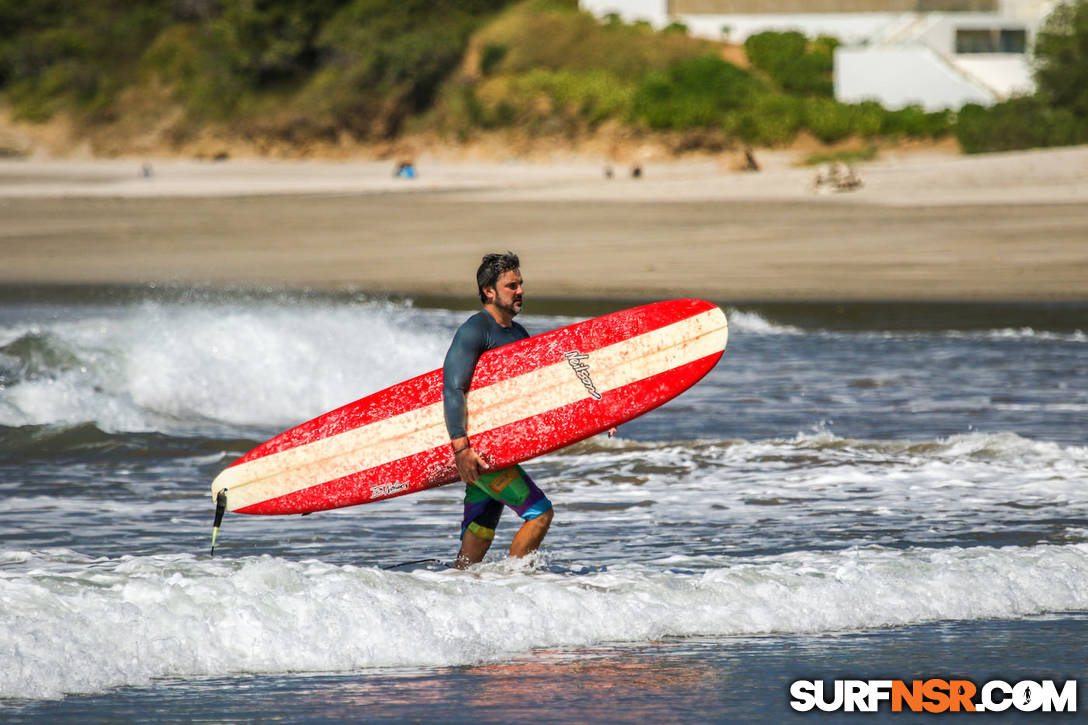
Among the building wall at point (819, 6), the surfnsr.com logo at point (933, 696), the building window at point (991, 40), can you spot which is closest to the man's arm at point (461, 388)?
the surfnsr.com logo at point (933, 696)

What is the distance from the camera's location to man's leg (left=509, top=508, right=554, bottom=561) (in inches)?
221

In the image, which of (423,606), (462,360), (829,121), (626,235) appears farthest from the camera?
(829,121)

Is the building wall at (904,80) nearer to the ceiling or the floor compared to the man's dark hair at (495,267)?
nearer to the ceiling

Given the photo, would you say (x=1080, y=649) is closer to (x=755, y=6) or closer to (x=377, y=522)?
(x=377, y=522)

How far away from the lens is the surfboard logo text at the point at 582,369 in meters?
6.02

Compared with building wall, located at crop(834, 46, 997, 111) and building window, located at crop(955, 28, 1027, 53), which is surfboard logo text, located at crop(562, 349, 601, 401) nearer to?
building wall, located at crop(834, 46, 997, 111)

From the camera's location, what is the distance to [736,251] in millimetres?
20812

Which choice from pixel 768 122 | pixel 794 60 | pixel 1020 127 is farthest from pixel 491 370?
pixel 794 60

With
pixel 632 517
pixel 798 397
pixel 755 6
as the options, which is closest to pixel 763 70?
pixel 755 6

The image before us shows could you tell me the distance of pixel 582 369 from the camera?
6.04 metres

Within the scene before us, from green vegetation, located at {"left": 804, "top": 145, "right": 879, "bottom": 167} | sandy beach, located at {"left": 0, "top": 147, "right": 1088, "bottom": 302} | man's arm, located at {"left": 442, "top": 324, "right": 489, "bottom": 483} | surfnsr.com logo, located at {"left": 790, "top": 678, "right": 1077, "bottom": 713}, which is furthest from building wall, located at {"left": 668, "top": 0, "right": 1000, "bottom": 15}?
surfnsr.com logo, located at {"left": 790, "top": 678, "right": 1077, "bottom": 713}

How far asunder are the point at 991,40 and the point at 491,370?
141 feet

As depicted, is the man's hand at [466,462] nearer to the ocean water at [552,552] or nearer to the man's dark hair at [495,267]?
the ocean water at [552,552]

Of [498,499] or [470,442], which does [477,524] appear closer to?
[498,499]
